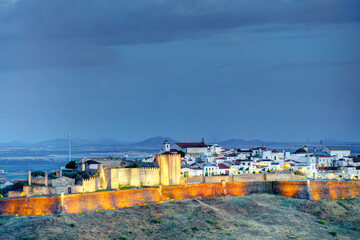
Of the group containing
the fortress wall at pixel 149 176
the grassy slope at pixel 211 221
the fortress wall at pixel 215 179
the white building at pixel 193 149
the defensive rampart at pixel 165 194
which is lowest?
the grassy slope at pixel 211 221

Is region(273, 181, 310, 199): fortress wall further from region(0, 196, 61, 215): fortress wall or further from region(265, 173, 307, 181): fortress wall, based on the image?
region(0, 196, 61, 215): fortress wall

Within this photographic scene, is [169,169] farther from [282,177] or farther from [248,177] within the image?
[282,177]

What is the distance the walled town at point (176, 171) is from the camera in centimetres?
5227

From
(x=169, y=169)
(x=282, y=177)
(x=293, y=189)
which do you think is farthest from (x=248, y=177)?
(x=169, y=169)

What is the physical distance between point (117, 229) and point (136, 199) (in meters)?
7.39

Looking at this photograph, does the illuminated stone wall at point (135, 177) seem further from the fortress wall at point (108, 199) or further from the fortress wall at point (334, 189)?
the fortress wall at point (334, 189)

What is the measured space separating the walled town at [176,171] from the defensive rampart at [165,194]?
2.54 metres

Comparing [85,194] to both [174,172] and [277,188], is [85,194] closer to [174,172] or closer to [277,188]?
[174,172]

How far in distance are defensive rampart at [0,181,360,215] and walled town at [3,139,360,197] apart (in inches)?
99.9

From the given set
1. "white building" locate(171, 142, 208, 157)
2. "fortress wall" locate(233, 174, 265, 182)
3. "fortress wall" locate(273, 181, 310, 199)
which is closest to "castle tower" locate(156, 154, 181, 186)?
"fortress wall" locate(233, 174, 265, 182)

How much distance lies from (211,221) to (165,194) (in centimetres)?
638

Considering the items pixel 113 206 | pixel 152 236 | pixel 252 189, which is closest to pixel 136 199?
pixel 113 206

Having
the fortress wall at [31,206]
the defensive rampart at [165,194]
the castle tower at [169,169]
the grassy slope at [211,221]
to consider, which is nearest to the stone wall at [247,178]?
the defensive rampart at [165,194]

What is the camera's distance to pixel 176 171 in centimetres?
5666
